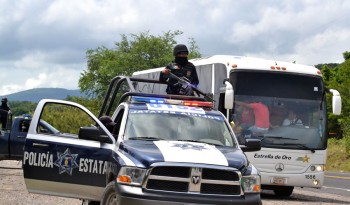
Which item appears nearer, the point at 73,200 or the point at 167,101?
the point at 167,101

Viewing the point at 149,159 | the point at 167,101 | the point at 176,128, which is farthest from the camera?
the point at 167,101

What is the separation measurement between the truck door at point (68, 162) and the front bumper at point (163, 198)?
124 cm

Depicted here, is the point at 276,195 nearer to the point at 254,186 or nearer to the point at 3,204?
the point at 3,204

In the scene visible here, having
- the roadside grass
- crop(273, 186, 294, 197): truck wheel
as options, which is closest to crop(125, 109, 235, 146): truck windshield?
crop(273, 186, 294, 197): truck wheel

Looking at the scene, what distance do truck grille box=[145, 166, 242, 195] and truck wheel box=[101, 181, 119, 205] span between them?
555mm

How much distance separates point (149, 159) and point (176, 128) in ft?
4.75

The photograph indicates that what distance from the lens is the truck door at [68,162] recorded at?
10016 millimetres

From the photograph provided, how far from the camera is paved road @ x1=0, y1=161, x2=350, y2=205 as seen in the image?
14.3 m

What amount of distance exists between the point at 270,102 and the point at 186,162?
8.69 meters

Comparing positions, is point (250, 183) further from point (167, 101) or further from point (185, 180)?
point (167, 101)

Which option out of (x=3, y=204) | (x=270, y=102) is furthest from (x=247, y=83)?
(x=3, y=204)

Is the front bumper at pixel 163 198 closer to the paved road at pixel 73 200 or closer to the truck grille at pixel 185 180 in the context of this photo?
the truck grille at pixel 185 180

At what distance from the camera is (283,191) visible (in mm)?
18172

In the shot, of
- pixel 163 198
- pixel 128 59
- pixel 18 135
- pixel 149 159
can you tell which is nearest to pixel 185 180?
pixel 163 198
